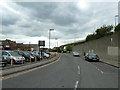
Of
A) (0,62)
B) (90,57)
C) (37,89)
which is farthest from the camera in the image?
(90,57)

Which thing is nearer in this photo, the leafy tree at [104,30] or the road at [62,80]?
the road at [62,80]

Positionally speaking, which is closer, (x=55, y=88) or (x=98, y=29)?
(x=55, y=88)

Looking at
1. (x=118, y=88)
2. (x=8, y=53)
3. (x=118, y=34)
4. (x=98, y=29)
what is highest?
(x=98, y=29)

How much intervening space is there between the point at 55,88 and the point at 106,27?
7913cm

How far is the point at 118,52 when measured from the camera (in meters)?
24.9

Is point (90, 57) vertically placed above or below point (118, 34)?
below

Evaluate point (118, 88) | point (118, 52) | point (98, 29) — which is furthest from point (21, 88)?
point (98, 29)

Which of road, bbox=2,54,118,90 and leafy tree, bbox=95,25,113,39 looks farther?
leafy tree, bbox=95,25,113,39

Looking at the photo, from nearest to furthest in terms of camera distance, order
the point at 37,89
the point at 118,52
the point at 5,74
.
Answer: the point at 37,89
the point at 5,74
the point at 118,52

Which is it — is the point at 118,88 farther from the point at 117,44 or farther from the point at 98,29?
the point at 98,29

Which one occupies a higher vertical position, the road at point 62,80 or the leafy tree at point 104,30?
the leafy tree at point 104,30

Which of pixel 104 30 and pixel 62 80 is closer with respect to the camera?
pixel 62 80

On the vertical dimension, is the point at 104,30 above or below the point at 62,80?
above

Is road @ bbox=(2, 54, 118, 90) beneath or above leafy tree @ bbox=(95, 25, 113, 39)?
beneath
